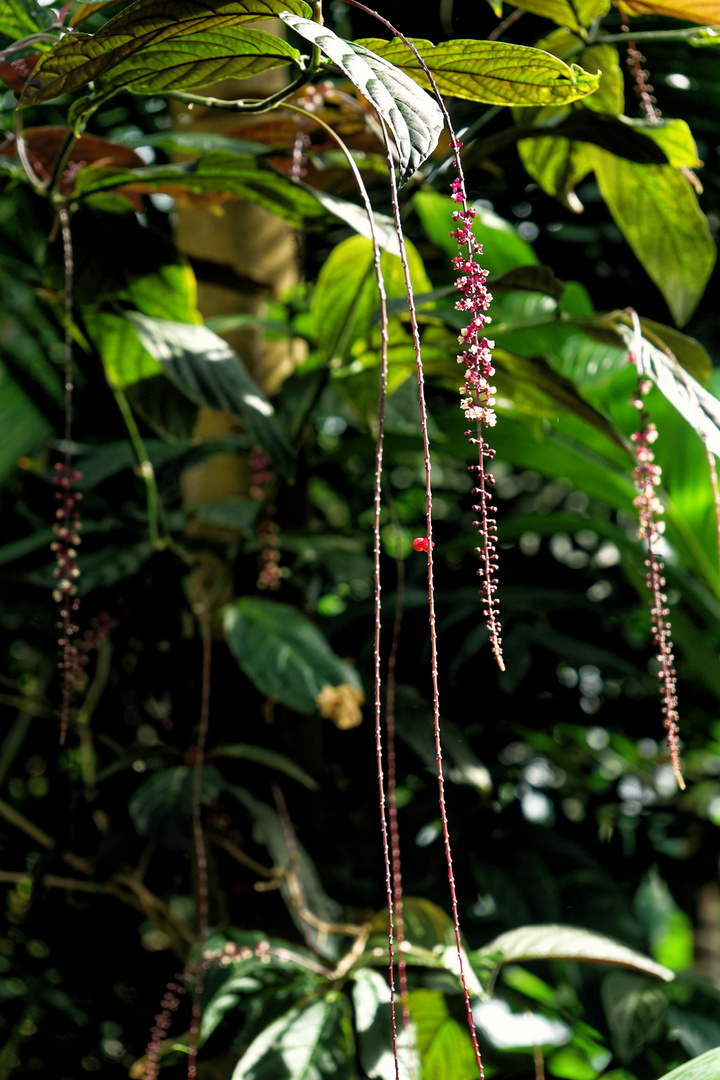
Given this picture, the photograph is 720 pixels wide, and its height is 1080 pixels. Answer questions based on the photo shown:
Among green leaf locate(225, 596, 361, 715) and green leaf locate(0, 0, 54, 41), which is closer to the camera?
green leaf locate(0, 0, 54, 41)

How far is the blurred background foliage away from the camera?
2.28ft

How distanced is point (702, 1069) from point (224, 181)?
1.98 feet

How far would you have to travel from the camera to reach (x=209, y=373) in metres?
0.62

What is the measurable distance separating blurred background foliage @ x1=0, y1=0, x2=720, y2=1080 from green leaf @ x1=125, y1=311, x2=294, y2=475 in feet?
0.06

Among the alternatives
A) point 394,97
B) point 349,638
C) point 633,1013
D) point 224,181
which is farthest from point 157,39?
point 633,1013

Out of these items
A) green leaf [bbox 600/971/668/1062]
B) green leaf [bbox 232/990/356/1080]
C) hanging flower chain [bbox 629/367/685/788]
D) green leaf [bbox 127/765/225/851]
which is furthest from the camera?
green leaf [bbox 600/971/668/1062]

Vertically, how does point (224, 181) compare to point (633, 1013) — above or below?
above

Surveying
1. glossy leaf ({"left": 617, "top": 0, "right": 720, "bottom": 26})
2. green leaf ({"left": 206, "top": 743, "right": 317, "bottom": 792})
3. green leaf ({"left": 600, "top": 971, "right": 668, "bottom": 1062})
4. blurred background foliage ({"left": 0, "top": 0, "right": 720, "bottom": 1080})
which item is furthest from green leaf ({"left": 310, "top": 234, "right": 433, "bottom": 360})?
green leaf ({"left": 600, "top": 971, "right": 668, "bottom": 1062})

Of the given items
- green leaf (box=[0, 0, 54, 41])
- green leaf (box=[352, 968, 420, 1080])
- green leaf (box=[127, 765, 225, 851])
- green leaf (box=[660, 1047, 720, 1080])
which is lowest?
green leaf (box=[352, 968, 420, 1080])

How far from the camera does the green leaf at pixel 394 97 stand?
317mm

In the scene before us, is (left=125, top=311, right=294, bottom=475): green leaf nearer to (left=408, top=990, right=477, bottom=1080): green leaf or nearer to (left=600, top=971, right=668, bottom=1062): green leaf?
(left=408, top=990, right=477, bottom=1080): green leaf

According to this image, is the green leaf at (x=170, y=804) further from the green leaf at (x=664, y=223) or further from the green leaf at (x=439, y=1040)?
the green leaf at (x=664, y=223)

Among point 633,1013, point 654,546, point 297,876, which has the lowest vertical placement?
point 633,1013

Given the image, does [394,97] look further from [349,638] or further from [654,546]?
[349,638]
